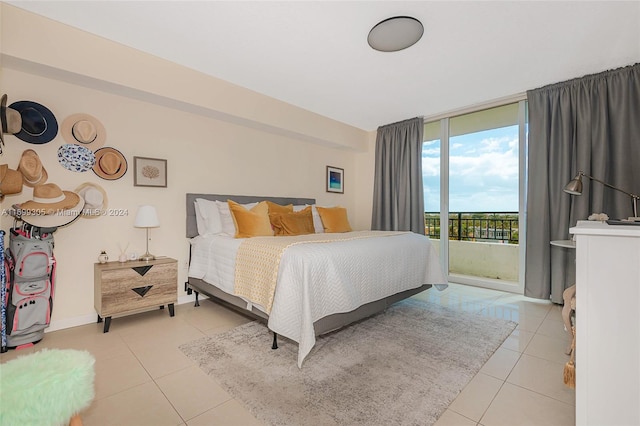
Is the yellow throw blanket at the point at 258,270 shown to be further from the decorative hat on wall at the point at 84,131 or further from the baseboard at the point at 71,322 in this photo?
the decorative hat on wall at the point at 84,131

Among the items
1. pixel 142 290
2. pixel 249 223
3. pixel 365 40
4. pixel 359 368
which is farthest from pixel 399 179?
pixel 142 290

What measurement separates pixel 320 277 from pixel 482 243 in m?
3.53

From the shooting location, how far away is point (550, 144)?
333cm

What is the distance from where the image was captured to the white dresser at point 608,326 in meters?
1.10

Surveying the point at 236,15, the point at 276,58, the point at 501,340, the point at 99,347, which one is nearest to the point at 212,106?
the point at 276,58

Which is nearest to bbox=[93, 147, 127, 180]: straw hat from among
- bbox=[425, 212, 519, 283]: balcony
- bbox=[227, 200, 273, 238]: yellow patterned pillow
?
bbox=[227, 200, 273, 238]: yellow patterned pillow

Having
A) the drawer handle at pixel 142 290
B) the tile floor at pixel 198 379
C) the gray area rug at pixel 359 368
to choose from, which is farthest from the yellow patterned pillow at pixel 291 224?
the drawer handle at pixel 142 290

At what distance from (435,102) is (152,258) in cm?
393

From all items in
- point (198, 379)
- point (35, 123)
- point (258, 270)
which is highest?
point (35, 123)

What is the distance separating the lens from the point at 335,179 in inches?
202

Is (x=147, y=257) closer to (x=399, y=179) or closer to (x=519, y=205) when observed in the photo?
(x=399, y=179)

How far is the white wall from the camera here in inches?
90.8

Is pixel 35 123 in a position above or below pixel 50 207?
above

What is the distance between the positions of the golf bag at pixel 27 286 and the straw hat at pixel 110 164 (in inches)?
28.0
